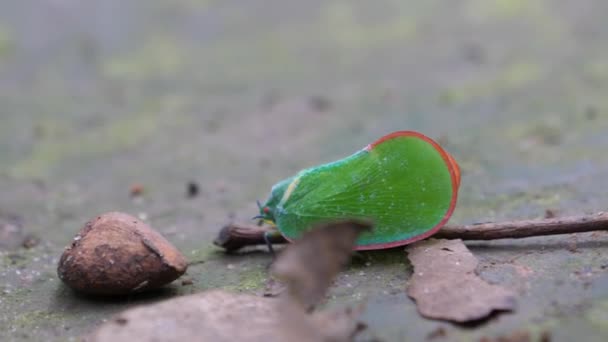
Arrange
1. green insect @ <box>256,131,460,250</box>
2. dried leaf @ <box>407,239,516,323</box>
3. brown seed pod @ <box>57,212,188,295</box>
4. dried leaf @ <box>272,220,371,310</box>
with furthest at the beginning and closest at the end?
green insect @ <box>256,131,460,250</box> → brown seed pod @ <box>57,212,188,295</box> → dried leaf @ <box>407,239,516,323</box> → dried leaf @ <box>272,220,371,310</box>

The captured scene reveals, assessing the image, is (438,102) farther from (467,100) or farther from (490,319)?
(490,319)

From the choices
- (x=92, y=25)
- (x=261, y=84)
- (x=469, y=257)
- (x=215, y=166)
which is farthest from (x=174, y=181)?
(x=92, y=25)

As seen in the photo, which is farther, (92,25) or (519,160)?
(92,25)

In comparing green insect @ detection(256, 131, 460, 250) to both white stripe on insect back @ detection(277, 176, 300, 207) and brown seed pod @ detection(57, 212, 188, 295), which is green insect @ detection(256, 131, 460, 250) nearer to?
white stripe on insect back @ detection(277, 176, 300, 207)

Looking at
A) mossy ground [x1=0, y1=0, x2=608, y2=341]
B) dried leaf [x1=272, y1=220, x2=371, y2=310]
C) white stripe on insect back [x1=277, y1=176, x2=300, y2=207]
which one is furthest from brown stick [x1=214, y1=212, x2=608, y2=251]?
dried leaf [x1=272, y1=220, x2=371, y2=310]

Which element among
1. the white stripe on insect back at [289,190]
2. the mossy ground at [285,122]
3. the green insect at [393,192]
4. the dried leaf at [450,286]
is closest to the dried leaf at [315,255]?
the mossy ground at [285,122]

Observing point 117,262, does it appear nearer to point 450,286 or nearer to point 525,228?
point 450,286

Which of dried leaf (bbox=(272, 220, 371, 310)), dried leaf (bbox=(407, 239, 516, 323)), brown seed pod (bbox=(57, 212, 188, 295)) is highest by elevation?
dried leaf (bbox=(272, 220, 371, 310))
